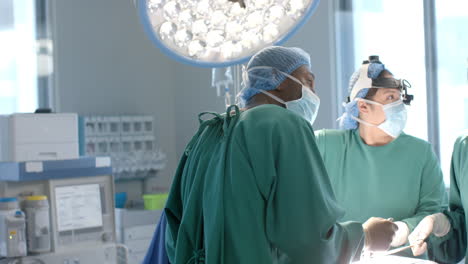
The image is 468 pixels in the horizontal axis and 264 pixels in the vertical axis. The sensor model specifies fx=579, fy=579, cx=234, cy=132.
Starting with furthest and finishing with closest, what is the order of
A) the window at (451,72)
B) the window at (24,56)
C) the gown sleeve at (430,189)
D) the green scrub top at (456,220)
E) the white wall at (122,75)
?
the white wall at (122,75) → the window at (24,56) → the window at (451,72) → the gown sleeve at (430,189) → the green scrub top at (456,220)

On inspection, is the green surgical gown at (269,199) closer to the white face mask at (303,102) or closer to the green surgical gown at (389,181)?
the white face mask at (303,102)

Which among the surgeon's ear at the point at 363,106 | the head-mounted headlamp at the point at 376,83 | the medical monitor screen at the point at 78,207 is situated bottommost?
the medical monitor screen at the point at 78,207

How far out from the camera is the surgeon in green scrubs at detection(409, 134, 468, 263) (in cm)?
194

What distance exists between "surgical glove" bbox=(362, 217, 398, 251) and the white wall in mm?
3642

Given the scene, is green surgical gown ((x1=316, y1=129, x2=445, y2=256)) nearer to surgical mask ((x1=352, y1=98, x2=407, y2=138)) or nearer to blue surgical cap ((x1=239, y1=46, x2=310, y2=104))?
surgical mask ((x1=352, y1=98, x2=407, y2=138))

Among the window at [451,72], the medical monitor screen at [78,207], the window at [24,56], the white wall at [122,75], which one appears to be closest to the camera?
the medical monitor screen at [78,207]

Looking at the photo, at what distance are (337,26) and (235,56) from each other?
8.25ft

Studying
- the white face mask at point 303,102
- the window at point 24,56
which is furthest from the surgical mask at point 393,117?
the window at point 24,56

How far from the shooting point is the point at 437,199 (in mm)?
2107

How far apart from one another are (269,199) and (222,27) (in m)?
0.55

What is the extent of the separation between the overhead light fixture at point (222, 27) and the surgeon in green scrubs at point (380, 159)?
678 millimetres

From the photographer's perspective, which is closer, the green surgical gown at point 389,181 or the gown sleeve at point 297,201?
the gown sleeve at point 297,201

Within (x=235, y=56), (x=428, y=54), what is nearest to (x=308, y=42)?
(x=428, y=54)

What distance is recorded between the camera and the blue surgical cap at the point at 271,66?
5.07 ft
